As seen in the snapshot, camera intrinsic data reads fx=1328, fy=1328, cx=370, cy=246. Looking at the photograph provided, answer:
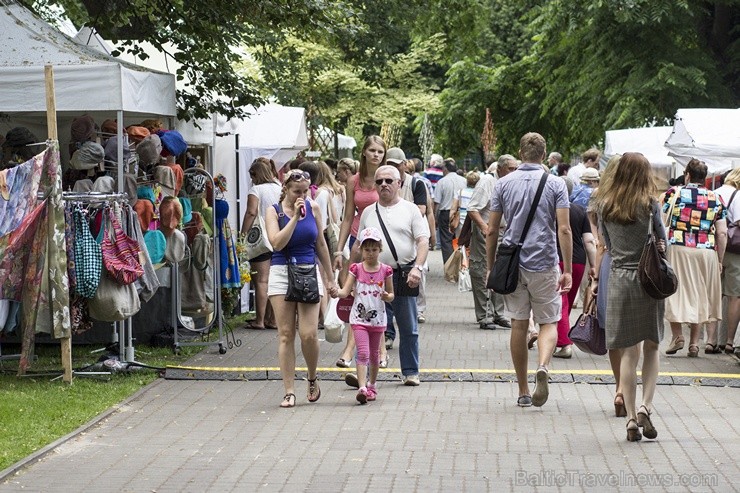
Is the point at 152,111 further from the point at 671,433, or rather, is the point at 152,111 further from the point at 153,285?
the point at 671,433

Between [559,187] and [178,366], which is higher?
[559,187]

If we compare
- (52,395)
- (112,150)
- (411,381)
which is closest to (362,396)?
(411,381)

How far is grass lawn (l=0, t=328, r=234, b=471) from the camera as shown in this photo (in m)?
8.55

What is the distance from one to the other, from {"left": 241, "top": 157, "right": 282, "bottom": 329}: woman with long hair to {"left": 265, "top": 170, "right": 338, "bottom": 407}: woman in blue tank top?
4165mm

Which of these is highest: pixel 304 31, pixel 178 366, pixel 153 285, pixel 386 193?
pixel 304 31

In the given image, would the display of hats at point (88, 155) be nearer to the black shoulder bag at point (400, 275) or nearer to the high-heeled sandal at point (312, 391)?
the black shoulder bag at point (400, 275)

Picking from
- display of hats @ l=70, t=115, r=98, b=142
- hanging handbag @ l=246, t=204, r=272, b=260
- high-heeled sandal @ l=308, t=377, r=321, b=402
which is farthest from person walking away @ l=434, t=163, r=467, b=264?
high-heeled sandal @ l=308, t=377, r=321, b=402

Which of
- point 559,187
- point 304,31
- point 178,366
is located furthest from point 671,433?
point 304,31

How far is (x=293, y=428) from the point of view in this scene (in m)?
8.89

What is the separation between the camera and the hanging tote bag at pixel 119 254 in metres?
11.0

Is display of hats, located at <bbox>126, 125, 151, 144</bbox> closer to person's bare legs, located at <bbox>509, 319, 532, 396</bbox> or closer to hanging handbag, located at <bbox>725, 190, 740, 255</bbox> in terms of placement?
person's bare legs, located at <bbox>509, 319, 532, 396</bbox>

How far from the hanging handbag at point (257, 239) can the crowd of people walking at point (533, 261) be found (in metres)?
0.37

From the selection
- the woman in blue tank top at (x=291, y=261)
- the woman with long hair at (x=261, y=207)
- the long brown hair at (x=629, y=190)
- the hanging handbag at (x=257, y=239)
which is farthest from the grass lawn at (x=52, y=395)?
the long brown hair at (x=629, y=190)

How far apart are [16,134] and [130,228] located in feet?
5.15
